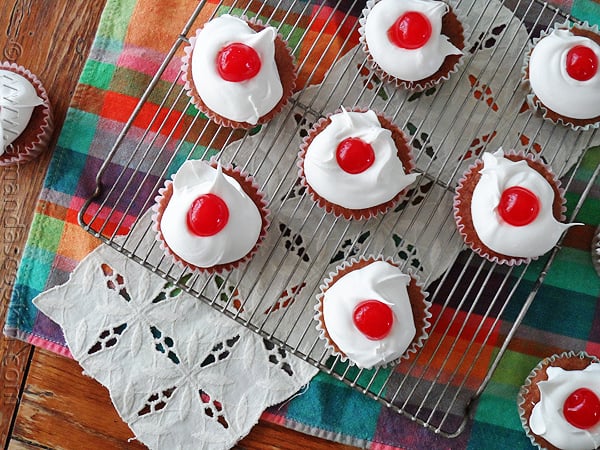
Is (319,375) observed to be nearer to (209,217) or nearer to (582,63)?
(209,217)

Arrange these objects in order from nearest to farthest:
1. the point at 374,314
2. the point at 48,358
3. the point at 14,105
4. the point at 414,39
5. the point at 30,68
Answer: the point at 374,314, the point at 414,39, the point at 14,105, the point at 48,358, the point at 30,68

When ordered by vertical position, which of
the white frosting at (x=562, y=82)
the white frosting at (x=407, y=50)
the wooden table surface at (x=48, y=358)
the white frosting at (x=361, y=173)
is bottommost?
the wooden table surface at (x=48, y=358)

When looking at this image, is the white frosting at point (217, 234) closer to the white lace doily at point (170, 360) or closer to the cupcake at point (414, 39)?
the white lace doily at point (170, 360)

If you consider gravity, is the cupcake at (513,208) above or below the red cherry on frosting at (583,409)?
above

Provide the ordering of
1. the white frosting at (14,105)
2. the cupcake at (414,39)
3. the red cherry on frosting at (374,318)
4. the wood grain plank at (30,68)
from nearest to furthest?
the red cherry on frosting at (374,318) < the cupcake at (414,39) < the white frosting at (14,105) < the wood grain plank at (30,68)

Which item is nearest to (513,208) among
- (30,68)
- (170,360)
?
(170,360)

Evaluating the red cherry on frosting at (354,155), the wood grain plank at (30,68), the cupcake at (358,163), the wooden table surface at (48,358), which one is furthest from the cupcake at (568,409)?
the wood grain plank at (30,68)

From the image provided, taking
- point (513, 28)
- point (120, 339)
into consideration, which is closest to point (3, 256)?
point (120, 339)
